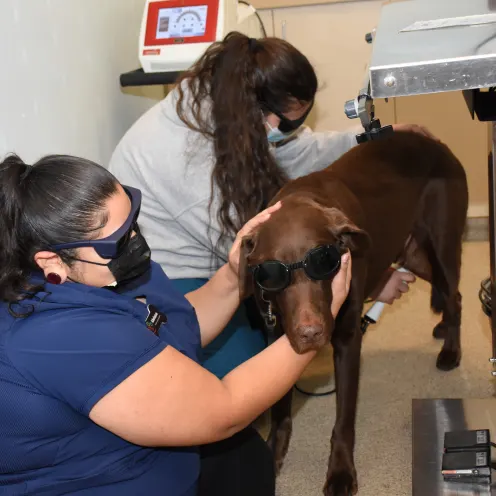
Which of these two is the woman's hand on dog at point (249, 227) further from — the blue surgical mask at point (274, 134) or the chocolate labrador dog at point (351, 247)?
the blue surgical mask at point (274, 134)

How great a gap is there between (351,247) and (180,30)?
1.33 metres

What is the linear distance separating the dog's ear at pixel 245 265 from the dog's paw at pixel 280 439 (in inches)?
26.0

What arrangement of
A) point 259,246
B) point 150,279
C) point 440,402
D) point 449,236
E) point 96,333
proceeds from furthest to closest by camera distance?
1. point 449,236
2. point 440,402
3. point 259,246
4. point 150,279
5. point 96,333

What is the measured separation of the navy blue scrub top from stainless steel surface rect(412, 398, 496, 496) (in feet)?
2.72

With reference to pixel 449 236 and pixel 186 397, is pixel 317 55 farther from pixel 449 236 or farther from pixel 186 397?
pixel 186 397

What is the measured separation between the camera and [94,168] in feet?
4.39

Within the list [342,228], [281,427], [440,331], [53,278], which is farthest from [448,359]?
[53,278]

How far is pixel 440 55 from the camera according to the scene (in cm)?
106

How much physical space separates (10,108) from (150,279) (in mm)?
770

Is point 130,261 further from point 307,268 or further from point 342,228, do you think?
point 342,228

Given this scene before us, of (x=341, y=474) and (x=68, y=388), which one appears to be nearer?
(x=68, y=388)

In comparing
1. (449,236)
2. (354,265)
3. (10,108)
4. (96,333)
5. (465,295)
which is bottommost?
(465,295)

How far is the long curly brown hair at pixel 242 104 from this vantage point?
209 cm

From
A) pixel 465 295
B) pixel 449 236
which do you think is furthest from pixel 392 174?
pixel 465 295
